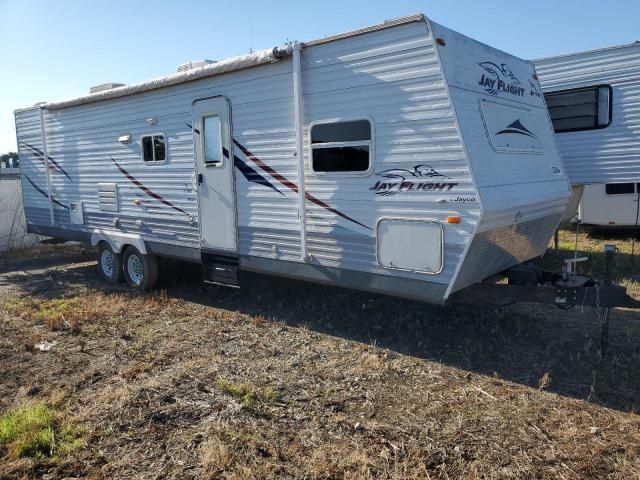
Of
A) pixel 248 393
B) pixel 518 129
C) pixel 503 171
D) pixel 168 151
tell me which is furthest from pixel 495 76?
pixel 168 151

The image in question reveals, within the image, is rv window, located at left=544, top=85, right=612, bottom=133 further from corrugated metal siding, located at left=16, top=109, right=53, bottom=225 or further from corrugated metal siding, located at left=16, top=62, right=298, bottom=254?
corrugated metal siding, located at left=16, top=109, right=53, bottom=225

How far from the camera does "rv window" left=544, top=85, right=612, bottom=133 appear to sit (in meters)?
8.73

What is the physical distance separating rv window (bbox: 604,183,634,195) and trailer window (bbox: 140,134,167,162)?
7.30 meters

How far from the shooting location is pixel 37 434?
385cm

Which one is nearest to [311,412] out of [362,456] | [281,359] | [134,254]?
[362,456]

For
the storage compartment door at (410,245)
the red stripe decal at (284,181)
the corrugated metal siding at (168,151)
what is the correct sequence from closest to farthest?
1. the storage compartment door at (410,245)
2. the red stripe decal at (284,181)
3. the corrugated metal siding at (168,151)

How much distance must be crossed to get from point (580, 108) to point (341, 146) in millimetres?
A: 5390

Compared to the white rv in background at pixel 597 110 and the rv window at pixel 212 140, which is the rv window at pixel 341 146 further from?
the white rv in background at pixel 597 110

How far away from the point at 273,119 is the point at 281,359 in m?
2.55

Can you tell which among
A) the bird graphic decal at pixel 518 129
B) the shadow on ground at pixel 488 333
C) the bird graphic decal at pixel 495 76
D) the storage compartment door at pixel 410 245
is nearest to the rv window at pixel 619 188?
the shadow on ground at pixel 488 333

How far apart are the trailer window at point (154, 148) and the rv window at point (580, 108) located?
245 inches

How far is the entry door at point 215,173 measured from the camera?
660 cm

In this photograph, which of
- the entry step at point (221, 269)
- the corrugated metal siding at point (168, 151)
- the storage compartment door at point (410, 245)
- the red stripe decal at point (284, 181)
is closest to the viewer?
the storage compartment door at point (410, 245)

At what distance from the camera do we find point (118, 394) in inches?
177
